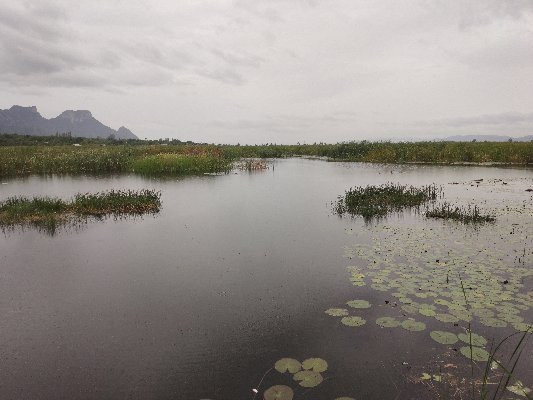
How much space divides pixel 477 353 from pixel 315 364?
2.46 metres

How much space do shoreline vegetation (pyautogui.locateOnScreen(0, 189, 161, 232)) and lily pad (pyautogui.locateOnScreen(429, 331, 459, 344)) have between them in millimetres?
13035

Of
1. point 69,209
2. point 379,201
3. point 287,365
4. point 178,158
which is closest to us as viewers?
point 287,365

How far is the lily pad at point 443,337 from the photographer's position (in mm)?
5631

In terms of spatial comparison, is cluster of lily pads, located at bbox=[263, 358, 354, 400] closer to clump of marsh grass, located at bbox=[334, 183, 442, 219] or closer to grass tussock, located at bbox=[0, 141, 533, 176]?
clump of marsh grass, located at bbox=[334, 183, 442, 219]

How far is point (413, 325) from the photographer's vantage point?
6109 millimetres

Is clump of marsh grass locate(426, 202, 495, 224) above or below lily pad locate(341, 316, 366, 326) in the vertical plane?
above

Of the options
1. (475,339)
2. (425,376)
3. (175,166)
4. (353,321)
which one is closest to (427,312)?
(475,339)

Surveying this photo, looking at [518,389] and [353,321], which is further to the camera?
[353,321]

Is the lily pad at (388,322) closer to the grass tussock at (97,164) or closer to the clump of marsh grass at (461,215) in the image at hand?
the clump of marsh grass at (461,215)

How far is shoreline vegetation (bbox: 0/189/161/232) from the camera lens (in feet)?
48.0

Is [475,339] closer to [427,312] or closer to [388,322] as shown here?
[427,312]

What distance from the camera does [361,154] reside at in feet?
160

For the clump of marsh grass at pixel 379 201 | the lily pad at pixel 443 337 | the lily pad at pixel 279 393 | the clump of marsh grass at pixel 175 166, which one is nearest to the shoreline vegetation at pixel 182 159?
the clump of marsh grass at pixel 175 166

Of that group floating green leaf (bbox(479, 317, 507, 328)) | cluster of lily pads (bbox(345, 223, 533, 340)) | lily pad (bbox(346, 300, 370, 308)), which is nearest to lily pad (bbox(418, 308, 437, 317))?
cluster of lily pads (bbox(345, 223, 533, 340))
